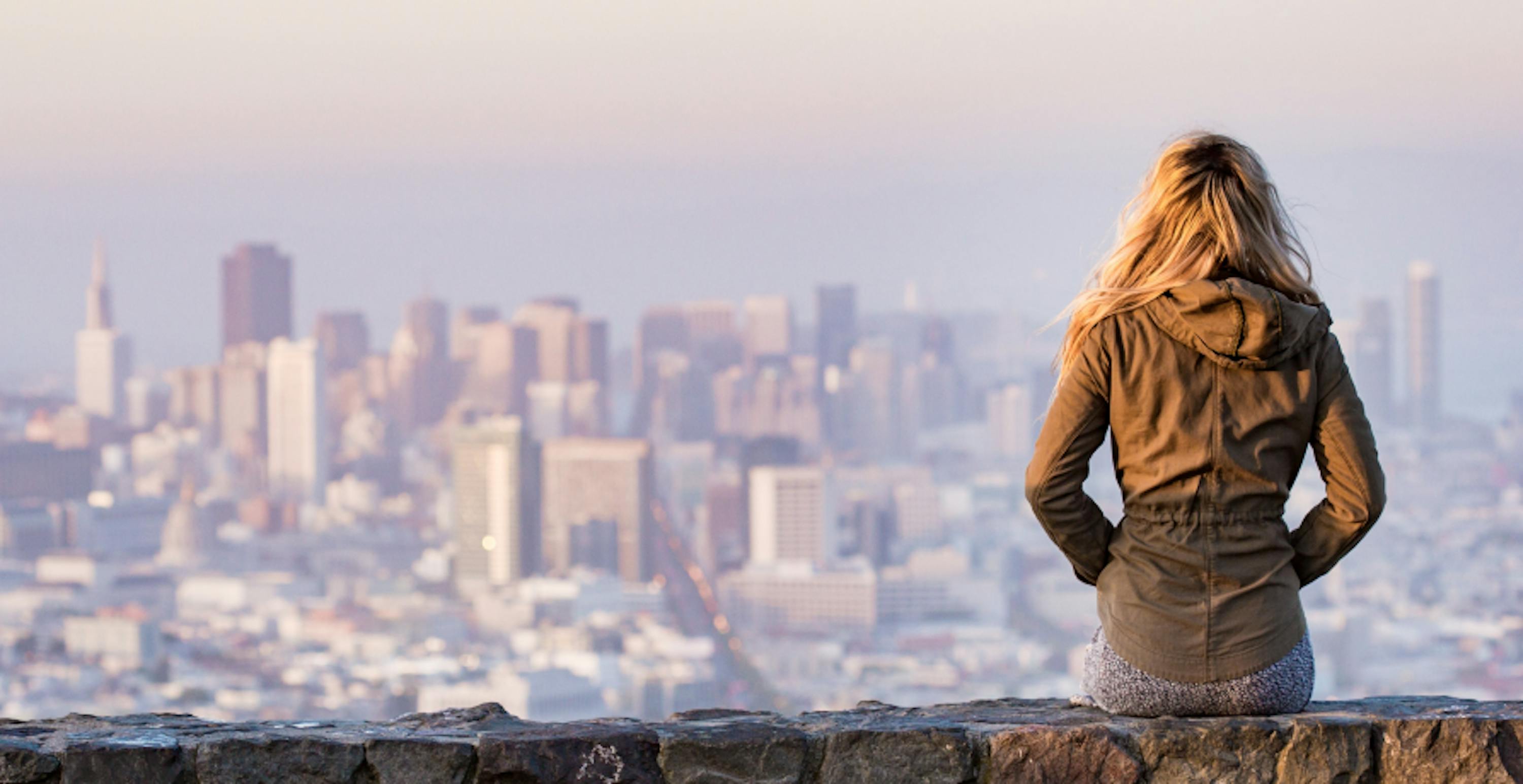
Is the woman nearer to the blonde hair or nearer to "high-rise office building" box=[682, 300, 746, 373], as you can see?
the blonde hair

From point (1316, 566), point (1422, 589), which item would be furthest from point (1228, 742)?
point (1422, 589)

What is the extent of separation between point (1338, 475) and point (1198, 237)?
298 millimetres

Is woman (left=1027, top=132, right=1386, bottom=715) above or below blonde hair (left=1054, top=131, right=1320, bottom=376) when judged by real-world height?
below

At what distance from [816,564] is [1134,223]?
7277 centimetres

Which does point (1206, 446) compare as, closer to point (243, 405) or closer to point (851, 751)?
point (851, 751)

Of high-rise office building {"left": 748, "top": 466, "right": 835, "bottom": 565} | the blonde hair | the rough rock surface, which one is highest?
the blonde hair

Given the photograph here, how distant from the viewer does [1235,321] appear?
1.86 m

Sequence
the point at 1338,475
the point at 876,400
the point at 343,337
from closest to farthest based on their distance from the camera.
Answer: the point at 1338,475
the point at 876,400
the point at 343,337

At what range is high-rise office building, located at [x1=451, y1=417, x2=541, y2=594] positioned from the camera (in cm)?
7812

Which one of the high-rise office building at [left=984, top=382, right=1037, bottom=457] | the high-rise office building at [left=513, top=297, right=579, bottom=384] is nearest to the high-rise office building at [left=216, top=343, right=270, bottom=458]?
the high-rise office building at [left=513, top=297, right=579, bottom=384]

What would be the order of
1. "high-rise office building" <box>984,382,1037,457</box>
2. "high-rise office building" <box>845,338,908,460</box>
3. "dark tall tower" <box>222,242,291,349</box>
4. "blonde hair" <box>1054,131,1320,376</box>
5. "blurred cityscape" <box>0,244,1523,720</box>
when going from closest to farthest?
"blonde hair" <box>1054,131,1320,376</box> → "blurred cityscape" <box>0,244,1523,720</box> → "high-rise office building" <box>984,382,1037,457</box> → "high-rise office building" <box>845,338,908,460</box> → "dark tall tower" <box>222,242,291,349</box>

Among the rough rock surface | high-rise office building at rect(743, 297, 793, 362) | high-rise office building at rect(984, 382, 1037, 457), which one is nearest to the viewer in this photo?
the rough rock surface

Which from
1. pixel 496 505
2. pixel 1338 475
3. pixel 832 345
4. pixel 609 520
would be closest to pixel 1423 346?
pixel 832 345

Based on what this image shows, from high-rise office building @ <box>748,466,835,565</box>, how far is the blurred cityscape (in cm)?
14
